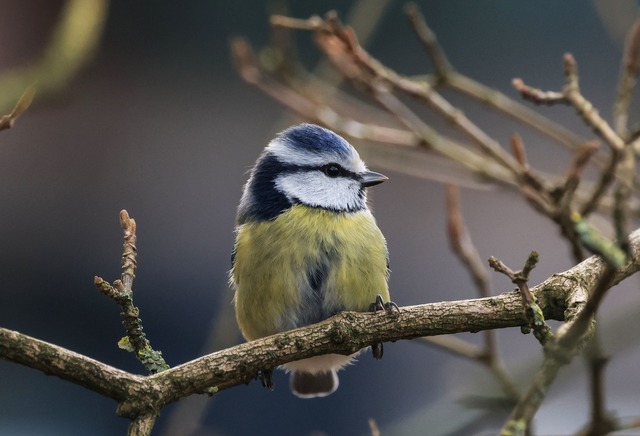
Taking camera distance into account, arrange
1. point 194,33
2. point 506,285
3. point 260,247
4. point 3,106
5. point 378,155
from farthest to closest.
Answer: point 194,33 → point 506,285 → point 378,155 → point 260,247 → point 3,106

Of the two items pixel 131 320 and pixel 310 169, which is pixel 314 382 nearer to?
pixel 310 169

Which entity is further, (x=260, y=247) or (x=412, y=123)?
(x=412, y=123)

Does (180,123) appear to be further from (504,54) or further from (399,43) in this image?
(504,54)

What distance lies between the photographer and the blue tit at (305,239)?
2236 mm

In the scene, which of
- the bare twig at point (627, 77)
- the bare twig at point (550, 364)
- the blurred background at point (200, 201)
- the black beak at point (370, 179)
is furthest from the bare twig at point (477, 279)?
the blurred background at point (200, 201)

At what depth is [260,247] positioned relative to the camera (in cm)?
226

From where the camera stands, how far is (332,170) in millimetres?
2480

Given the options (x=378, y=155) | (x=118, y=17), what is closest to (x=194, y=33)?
(x=118, y=17)

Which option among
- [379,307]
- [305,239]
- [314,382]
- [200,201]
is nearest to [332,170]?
[305,239]

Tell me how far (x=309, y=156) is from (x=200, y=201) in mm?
2338

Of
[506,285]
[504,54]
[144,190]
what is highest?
[504,54]

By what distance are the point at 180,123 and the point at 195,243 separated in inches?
28.3

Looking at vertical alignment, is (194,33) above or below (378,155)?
above

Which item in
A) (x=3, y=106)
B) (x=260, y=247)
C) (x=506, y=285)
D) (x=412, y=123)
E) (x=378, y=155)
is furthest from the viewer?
(x=506, y=285)
